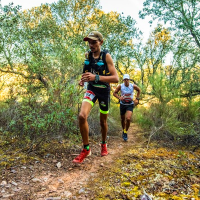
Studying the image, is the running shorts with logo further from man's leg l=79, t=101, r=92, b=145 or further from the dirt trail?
the dirt trail

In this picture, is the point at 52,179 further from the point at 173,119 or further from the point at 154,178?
the point at 173,119

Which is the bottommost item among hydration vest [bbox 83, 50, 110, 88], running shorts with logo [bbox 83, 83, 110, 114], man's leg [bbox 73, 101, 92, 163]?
man's leg [bbox 73, 101, 92, 163]

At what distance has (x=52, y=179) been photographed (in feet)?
8.23

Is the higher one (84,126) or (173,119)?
(84,126)

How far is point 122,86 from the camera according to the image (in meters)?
5.75

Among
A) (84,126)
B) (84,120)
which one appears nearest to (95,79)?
(84,120)

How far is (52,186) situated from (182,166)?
204cm

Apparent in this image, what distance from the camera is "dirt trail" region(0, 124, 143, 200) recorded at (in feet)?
6.75

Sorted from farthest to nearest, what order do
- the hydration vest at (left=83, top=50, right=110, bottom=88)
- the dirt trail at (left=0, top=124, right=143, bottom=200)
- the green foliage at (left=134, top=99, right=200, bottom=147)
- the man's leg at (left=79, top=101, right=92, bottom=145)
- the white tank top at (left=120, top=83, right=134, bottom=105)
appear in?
the white tank top at (left=120, top=83, right=134, bottom=105) → the green foliage at (left=134, top=99, right=200, bottom=147) → the hydration vest at (left=83, top=50, right=110, bottom=88) → the man's leg at (left=79, top=101, right=92, bottom=145) → the dirt trail at (left=0, top=124, right=143, bottom=200)

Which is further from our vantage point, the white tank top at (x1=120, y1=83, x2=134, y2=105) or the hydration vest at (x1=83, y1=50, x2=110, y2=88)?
the white tank top at (x1=120, y1=83, x2=134, y2=105)

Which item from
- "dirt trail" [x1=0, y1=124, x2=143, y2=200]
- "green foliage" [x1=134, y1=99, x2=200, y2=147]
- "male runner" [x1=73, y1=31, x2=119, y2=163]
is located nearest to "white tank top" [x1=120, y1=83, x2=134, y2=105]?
"green foliage" [x1=134, y1=99, x2=200, y2=147]

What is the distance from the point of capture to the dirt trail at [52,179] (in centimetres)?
206

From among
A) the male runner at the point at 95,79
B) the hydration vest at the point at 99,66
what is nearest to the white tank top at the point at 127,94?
the male runner at the point at 95,79

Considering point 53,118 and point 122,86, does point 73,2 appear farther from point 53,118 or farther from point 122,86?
point 53,118
